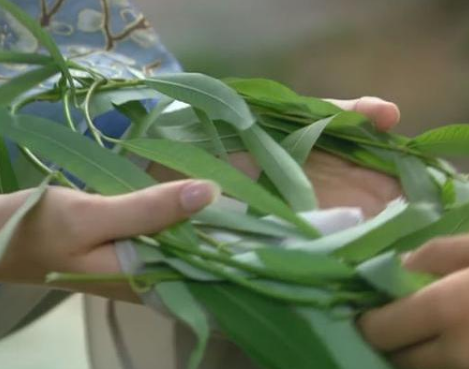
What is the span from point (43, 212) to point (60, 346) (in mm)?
428

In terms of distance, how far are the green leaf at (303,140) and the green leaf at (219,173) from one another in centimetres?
8

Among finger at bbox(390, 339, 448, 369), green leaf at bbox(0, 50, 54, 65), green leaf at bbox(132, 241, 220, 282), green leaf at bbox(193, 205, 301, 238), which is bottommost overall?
finger at bbox(390, 339, 448, 369)

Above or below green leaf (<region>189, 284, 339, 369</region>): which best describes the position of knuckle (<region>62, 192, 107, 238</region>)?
above

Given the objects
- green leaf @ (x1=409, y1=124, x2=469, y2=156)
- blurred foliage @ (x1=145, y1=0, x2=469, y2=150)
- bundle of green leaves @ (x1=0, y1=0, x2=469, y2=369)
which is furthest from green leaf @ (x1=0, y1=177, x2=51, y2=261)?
blurred foliage @ (x1=145, y1=0, x2=469, y2=150)

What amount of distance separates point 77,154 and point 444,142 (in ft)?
0.68

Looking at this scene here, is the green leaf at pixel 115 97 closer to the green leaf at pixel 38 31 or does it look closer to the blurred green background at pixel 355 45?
the green leaf at pixel 38 31

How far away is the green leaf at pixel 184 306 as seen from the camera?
33 cm

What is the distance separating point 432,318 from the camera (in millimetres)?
323

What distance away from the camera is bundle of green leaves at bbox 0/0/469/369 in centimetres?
33

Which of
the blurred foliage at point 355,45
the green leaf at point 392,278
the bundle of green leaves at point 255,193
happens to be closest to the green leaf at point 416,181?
the bundle of green leaves at point 255,193

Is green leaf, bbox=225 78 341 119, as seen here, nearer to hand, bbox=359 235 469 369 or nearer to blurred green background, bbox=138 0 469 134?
hand, bbox=359 235 469 369

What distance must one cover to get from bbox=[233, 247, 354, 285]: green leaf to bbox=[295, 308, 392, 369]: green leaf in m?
0.01

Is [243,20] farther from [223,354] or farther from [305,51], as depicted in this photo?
[223,354]

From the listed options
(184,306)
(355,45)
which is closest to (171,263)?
(184,306)
